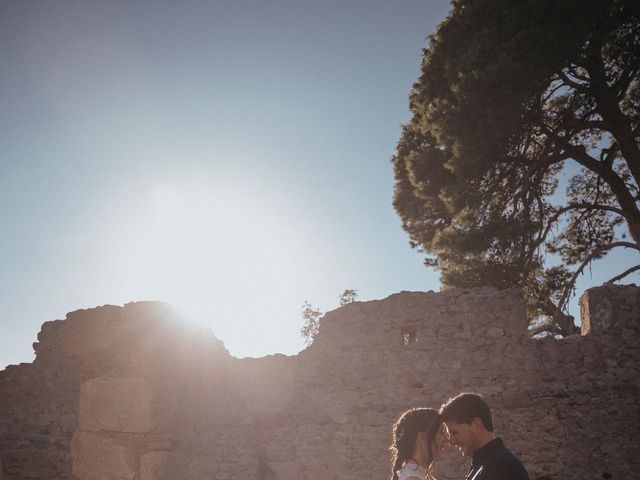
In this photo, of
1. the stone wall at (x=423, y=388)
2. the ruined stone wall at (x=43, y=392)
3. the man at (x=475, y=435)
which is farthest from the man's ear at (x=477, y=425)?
the ruined stone wall at (x=43, y=392)

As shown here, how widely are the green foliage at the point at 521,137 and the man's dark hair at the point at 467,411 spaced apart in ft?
26.5

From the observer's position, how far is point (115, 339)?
3.26 m

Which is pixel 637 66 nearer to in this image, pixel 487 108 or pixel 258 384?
pixel 487 108

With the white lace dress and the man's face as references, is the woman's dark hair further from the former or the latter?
the man's face

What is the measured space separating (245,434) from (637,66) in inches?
435

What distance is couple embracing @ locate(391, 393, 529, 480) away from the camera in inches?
92.4

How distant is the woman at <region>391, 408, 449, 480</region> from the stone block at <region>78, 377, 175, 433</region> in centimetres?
148

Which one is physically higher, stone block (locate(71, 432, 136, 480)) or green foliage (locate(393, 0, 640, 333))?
green foliage (locate(393, 0, 640, 333))

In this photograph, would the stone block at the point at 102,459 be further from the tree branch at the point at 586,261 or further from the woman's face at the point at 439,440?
the tree branch at the point at 586,261

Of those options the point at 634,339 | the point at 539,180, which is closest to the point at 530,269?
the point at 539,180

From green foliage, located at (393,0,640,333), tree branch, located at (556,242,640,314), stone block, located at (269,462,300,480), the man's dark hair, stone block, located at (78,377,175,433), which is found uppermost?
green foliage, located at (393,0,640,333)

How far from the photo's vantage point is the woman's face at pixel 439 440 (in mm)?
2883

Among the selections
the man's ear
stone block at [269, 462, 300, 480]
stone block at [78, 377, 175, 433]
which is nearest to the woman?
the man's ear

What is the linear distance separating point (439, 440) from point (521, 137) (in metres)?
9.89
